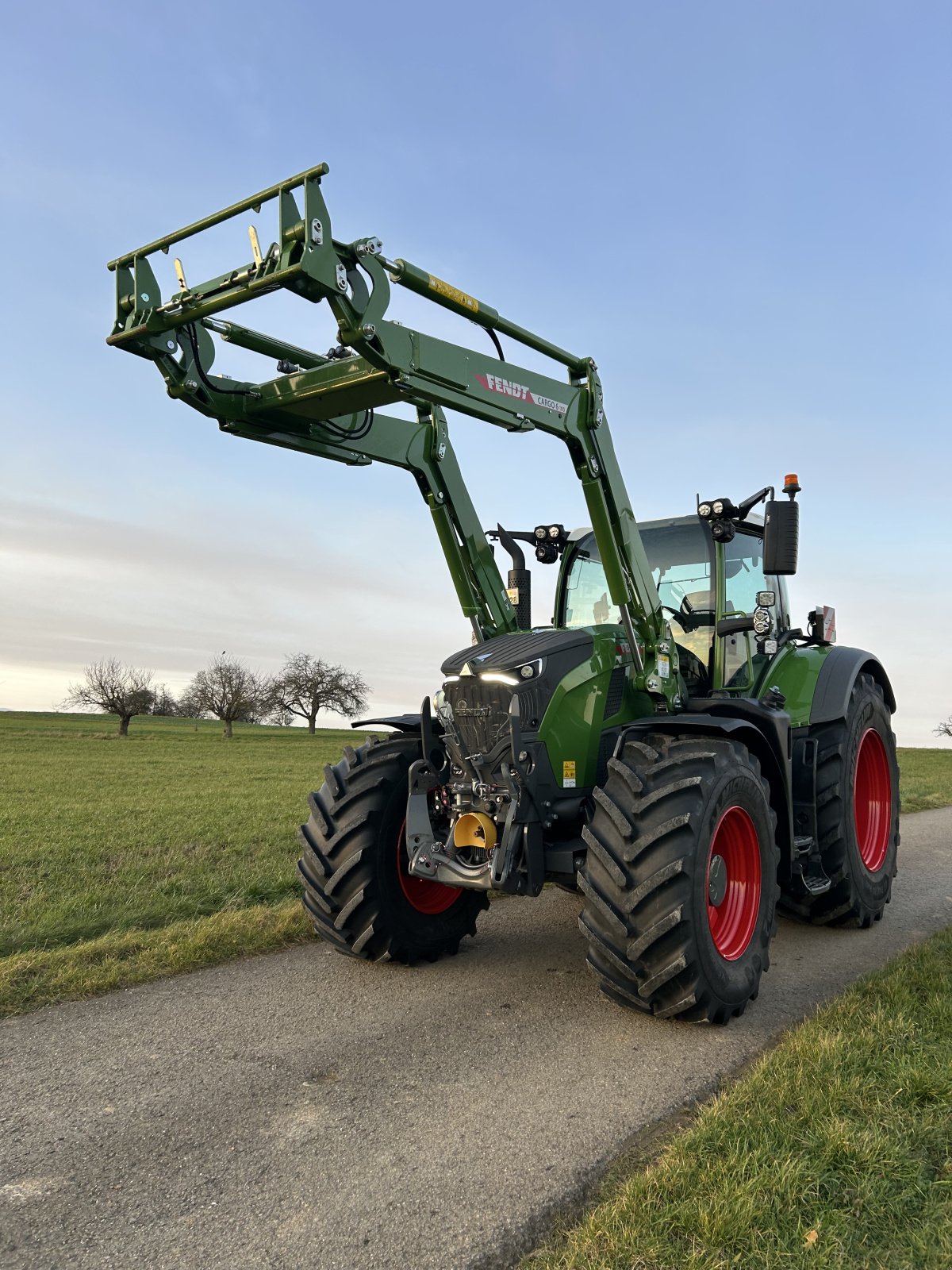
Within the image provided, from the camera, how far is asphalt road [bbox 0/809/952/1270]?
276 cm

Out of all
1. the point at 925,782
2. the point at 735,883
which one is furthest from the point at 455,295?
the point at 925,782

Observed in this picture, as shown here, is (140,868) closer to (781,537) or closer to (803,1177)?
(781,537)

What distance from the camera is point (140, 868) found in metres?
9.45

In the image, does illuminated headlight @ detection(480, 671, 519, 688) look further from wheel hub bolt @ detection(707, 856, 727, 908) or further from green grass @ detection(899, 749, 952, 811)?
green grass @ detection(899, 749, 952, 811)

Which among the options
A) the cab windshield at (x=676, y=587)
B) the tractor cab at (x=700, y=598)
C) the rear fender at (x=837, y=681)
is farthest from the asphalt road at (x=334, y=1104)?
the cab windshield at (x=676, y=587)

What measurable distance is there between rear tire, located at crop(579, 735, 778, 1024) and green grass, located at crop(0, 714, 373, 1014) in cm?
261

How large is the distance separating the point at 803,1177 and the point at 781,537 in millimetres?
3510

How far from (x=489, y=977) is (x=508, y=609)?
8.09ft

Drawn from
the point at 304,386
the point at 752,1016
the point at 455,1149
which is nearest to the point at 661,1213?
the point at 455,1149

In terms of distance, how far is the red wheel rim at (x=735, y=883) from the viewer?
190 inches

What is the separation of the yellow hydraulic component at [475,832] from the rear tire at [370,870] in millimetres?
592

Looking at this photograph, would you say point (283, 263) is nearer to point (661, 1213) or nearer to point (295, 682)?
point (661, 1213)

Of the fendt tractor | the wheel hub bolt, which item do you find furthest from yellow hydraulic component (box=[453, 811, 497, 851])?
the wheel hub bolt

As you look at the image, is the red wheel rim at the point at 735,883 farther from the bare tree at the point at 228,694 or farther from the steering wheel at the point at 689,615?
the bare tree at the point at 228,694
